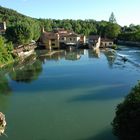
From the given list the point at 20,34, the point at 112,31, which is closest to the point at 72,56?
the point at 20,34

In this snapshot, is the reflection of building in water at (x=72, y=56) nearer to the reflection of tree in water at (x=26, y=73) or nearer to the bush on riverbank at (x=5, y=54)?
the bush on riverbank at (x=5, y=54)

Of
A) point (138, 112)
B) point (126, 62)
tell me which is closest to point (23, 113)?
point (138, 112)

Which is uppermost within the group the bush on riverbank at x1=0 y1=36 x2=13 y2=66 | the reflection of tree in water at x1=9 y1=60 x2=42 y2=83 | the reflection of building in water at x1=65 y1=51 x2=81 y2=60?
the bush on riverbank at x1=0 y1=36 x2=13 y2=66

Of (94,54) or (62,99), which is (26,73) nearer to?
(62,99)

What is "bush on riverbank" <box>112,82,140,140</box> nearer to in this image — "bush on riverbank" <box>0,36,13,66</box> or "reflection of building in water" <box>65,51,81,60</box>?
"bush on riverbank" <box>0,36,13,66</box>

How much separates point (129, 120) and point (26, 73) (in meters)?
21.1

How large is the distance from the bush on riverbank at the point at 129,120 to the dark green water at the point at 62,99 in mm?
2364

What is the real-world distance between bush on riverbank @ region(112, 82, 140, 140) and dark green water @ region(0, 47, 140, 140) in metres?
2.36

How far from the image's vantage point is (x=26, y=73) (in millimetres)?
31828

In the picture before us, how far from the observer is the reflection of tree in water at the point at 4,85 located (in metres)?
23.6

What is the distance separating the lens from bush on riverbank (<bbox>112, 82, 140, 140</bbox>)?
11.7 meters

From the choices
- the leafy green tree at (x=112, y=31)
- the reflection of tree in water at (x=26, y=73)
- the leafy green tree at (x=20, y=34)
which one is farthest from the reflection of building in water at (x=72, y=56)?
the leafy green tree at (x=112, y=31)

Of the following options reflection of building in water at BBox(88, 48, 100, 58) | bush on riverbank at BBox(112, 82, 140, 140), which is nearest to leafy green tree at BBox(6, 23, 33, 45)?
reflection of building in water at BBox(88, 48, 100, 58)

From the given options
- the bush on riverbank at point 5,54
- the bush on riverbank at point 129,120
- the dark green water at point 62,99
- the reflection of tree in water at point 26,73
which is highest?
the bush on riverbank at point 129,120
